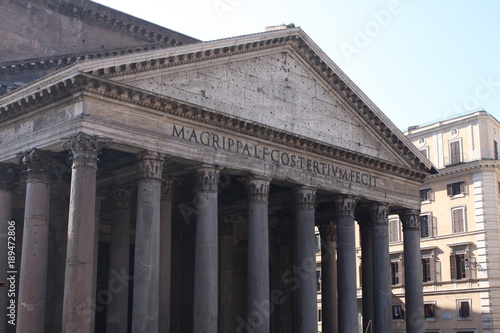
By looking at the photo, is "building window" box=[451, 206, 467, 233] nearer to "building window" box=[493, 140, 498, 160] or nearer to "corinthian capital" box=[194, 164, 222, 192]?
"building window" box=[493, 140, 498, 160]

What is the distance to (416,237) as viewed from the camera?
82.8ft

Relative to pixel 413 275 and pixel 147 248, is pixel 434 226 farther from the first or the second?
pixel 147 248

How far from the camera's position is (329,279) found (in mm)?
26578

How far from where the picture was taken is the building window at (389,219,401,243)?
121 ft

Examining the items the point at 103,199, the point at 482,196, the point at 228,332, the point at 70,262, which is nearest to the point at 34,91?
the point at 70,262

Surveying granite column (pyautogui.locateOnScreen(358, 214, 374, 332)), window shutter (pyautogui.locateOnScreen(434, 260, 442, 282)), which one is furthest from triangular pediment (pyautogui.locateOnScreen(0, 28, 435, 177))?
window shutter (pyautogui.locateOnScreen(434, 260, 442, 282))

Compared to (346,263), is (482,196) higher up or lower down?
higher up

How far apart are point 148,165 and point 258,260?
443 centimetres

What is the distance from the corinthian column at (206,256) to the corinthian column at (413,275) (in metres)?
8.87

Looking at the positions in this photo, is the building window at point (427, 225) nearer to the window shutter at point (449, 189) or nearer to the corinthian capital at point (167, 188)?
the window shutter at point (449, 189)

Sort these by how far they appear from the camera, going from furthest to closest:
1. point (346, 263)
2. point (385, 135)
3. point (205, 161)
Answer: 1. point (385, 135)
2. point (346, 263)
3. point (205, 161)

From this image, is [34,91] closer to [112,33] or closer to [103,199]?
[103,199]

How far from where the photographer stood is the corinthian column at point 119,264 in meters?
20.1

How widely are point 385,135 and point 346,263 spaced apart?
4.74m
